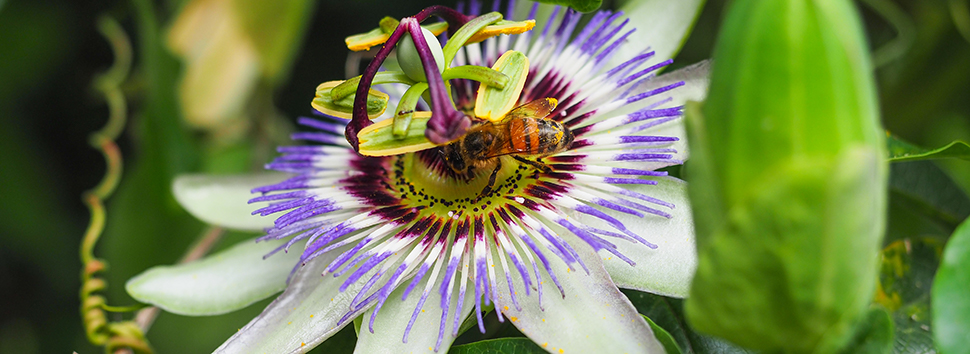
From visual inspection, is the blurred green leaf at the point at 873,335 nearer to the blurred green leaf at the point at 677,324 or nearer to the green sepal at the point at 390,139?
the blurred green leaf at the point at 677,324

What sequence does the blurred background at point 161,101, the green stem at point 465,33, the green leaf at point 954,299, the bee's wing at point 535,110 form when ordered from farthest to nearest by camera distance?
the blurred background at point 161,101, the bee's wing at point 535,110, the green stem at point 465,33, the green leaf at point 954,299

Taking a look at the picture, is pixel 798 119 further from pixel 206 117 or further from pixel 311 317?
pixel 206 117

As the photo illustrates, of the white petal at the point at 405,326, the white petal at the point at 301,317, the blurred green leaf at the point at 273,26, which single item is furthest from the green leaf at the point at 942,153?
the blurred green leaf at the point at 273,26

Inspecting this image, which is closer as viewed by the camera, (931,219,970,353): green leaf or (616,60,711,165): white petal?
(931,219,970,353): green leaf

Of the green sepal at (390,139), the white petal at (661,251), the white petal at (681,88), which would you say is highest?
the green sepal at (390,139)

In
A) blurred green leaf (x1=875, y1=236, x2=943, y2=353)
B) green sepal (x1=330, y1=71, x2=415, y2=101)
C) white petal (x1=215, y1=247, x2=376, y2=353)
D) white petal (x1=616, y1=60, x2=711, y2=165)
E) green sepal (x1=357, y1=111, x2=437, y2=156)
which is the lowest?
blurred green leaf (x1=875, y1=236, x2=943, y2=353)

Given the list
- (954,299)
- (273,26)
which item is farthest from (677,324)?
(273,26)

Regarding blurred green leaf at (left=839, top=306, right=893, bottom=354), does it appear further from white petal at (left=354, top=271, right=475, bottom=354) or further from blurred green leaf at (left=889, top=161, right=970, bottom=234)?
blurred green leaf at (left=889, top=161, right=970, bottom=234)

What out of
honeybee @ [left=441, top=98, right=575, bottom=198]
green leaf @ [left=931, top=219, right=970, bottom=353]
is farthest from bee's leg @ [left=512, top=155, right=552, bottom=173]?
green leaf @ [left=931, top=219, right=970, bottom=353]
